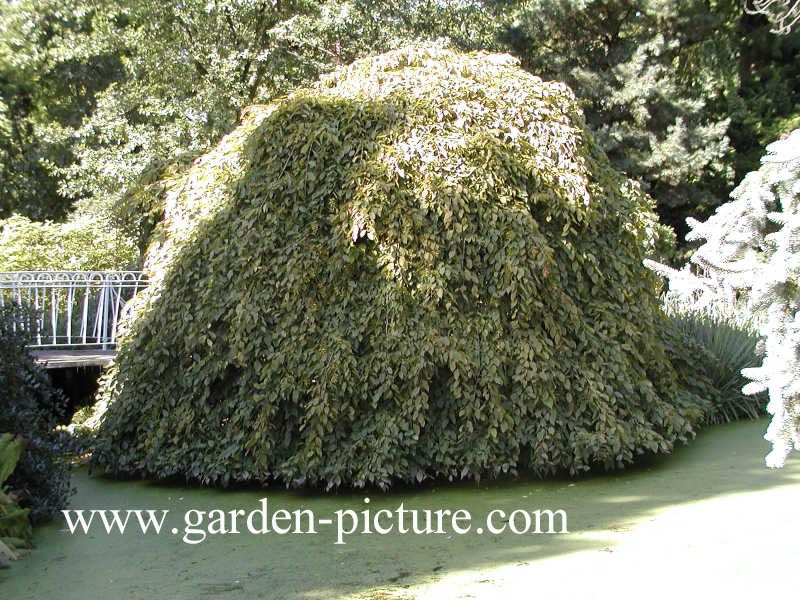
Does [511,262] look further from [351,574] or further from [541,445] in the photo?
[351,574]

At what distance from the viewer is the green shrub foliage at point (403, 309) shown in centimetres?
549

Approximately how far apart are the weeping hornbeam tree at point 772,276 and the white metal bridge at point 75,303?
7.48 metres

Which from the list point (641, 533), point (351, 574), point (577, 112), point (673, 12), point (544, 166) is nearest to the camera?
point (351, 574)

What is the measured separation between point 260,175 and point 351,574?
123 inches

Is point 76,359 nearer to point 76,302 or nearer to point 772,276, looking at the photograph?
point 76,302

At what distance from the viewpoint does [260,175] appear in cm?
606

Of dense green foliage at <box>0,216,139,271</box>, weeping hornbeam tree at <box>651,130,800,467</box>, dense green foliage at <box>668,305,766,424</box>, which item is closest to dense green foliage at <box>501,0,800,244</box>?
dense green foliage at <box>0,216,139,271</box>

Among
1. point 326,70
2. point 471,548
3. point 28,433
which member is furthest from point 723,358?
point 326,70

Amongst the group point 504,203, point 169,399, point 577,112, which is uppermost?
point 577,112

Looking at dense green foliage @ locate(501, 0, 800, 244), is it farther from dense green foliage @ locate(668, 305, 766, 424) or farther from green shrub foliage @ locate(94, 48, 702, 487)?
green shrub foliage @ locate(94, 48, 702, 487)

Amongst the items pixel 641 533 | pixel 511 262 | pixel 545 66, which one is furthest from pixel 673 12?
pixel 641 533

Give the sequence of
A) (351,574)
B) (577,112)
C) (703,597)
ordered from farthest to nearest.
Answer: (577,112) → (351,574) → (703,597)

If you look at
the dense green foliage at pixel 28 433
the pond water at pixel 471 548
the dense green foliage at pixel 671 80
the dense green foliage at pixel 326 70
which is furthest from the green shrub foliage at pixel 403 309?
the dense green foliage at pixel 671 80

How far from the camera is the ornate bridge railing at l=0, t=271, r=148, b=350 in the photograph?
9623 mm
